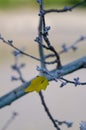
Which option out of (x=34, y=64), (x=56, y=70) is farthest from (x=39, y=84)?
(x=34, y=64)

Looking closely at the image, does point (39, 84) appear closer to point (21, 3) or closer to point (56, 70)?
point (56, 70)

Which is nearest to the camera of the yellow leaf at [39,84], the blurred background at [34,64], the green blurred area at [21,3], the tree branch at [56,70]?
the yellow leaf at [39,84]

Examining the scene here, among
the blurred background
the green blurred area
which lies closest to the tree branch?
the blurred background

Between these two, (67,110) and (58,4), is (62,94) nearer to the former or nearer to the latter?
(67,110)

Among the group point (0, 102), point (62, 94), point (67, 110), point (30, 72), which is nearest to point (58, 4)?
point (30, 72)

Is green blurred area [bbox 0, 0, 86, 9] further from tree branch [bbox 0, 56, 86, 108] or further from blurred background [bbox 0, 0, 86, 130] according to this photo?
tree branch [bbox 0, 56, 86, 108]

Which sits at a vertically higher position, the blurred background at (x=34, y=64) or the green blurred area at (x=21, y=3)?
the green blurred area at (x=21, y=3)

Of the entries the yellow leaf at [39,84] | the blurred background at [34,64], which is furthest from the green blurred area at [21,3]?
the yellow leaf at [39,84]

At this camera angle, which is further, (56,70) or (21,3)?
(21,3)

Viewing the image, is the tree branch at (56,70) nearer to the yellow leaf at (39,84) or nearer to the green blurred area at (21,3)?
the yellow leaf at (39,84)
